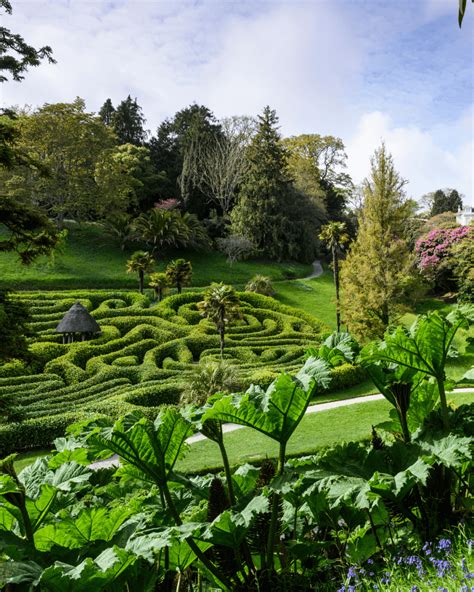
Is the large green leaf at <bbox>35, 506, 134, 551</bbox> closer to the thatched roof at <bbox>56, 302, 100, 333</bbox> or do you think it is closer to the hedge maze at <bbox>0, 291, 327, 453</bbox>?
the hedge maze at <bbox>0, 291, 327, 453</bbox>

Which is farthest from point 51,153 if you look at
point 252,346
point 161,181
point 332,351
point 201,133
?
point 332,351

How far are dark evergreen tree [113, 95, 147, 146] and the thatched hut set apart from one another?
3631 cm

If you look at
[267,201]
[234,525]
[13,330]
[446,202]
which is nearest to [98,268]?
[267,201]

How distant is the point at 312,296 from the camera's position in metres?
33.6

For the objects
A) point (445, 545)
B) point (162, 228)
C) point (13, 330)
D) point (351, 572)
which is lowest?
point (351, 572)

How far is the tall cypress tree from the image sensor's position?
135 feet

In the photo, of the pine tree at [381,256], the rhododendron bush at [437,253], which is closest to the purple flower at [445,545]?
the pine tree at [381,256]

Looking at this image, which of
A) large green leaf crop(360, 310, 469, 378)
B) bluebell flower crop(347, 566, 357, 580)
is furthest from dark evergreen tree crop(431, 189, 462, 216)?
bluebell flower crop(347, 566, 357, 580)

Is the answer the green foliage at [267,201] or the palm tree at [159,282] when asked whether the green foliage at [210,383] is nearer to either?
the palm tree at [159,282]

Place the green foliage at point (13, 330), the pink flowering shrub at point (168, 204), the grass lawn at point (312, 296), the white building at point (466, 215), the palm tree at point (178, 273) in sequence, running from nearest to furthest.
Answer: the green foliage at point (13, 330) → the palm tree at point (178, 273) → the grass lawn at point (312, 296) → the pink flowering shrub at point (168, 204) → the white building at point (466, 215)

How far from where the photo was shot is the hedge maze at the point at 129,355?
563 inches

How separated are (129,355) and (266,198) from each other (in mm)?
25303

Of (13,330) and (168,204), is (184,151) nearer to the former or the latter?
(168,204)

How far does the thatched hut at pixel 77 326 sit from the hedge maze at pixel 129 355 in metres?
0.42
